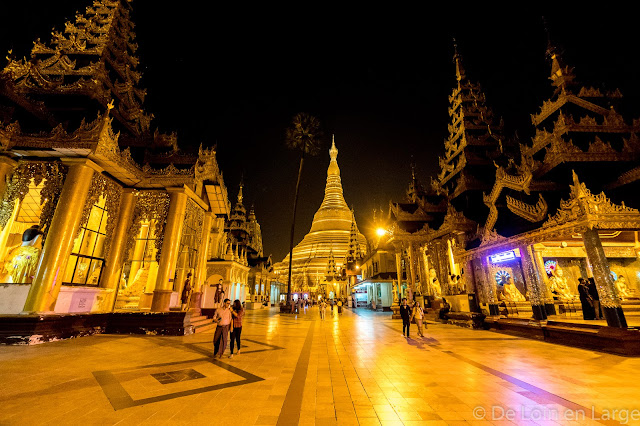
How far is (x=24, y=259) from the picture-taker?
953 centimetres

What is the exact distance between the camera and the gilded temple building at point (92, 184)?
30.6ft

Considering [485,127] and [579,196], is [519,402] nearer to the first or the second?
[579,196]

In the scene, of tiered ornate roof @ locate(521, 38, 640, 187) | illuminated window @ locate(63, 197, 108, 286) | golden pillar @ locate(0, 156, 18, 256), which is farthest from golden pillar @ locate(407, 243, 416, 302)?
golden pillar @ locate(0, 156, 18, 256)

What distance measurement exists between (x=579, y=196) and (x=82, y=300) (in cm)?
1851

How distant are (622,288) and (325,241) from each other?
51097 millimetres

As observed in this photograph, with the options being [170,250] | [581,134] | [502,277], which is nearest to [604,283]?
[581,134]

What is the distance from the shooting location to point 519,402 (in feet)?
12.7

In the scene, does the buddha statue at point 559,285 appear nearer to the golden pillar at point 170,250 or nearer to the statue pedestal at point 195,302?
the statue pedestal at point 195,302

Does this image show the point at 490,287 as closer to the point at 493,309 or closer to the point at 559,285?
the point at 493,309

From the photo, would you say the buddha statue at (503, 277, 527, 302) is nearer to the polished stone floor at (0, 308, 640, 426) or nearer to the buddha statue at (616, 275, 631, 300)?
the buddha statue at (616, 275, 631, 300)

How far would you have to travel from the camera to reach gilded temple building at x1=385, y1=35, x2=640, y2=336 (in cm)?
916

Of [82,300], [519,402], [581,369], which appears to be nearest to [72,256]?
[82,300]

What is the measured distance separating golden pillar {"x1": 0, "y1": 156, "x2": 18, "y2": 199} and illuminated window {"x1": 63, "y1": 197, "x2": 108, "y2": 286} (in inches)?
102

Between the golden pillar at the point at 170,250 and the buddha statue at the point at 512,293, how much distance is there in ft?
57.3
